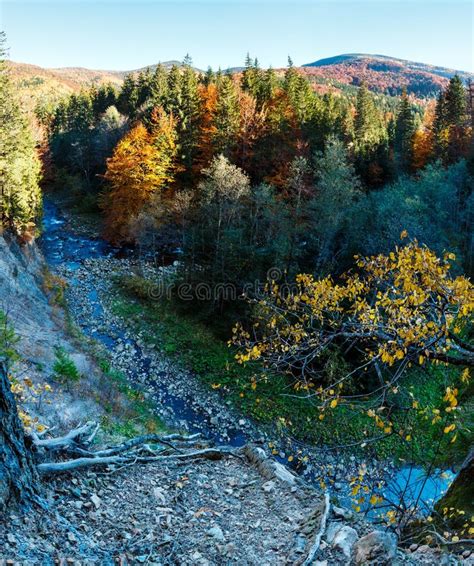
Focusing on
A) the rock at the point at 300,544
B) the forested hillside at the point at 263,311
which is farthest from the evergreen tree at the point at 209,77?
the rock at the point at 300,544

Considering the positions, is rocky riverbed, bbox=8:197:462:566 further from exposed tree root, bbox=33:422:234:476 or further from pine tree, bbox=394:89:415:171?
pine tree, bbox=394:89:415:171

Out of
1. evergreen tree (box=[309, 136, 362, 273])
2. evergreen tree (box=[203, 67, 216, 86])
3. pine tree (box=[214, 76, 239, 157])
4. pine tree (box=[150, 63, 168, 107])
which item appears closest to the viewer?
evergreen tree (box=[309, 136, 362, 273])

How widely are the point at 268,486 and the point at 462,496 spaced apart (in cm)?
313

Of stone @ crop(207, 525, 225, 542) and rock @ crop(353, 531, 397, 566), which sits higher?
rock @ crop(353, 531, 397, 566)

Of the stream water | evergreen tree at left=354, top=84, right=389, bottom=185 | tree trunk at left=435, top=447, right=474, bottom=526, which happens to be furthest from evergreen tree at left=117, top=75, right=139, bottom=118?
tree trunk at left=435, top=447, right=474, bottom=526

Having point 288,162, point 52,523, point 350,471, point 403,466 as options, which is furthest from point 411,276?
point 288,162

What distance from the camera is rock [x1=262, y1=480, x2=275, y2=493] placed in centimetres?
672

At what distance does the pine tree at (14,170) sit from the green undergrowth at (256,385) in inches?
304

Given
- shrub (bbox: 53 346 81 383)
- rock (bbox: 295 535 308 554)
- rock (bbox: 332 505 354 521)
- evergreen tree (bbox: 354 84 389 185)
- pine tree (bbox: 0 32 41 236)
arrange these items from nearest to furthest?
rock (bbox: 295 535 308 554) < rock (bbox: 332 505 354 521) < shrub (bbox: 53 346 81 383) < pine tree (bbox: 0 32 41 236) < evergreen tree (bbox: 354 84 389 185)

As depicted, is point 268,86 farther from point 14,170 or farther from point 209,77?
point 14,170

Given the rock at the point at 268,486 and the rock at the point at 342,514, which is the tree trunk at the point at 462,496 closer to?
the rock at the point at 342,514

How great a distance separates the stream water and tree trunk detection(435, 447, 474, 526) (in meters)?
0.28

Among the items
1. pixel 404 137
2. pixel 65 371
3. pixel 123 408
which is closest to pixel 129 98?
pixel 404 137

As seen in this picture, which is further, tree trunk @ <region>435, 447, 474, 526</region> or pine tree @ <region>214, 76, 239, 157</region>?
pine tree @ <region>214, 76, 239, 157</region>
